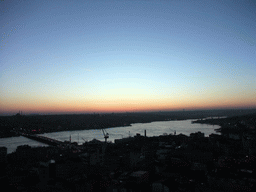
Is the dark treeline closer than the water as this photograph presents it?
No

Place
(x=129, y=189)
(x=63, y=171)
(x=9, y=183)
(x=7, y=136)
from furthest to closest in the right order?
(x=7, y=136), (x=63, y=171), (x=9, y=183), (x=129, y=189)

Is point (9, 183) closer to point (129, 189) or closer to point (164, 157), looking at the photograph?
point (129, 189)

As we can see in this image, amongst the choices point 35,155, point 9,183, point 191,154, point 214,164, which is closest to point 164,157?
point 191,154

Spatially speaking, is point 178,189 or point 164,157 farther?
point 164,157

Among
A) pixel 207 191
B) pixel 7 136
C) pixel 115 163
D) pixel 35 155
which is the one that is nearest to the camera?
pixel 207 191

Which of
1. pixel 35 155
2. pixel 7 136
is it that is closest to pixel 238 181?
pixel 35 155

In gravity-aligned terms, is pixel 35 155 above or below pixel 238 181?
below

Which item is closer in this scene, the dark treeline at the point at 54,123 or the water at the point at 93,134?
the water at the point at 93,134

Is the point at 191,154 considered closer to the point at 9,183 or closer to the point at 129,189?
the point at 129,189

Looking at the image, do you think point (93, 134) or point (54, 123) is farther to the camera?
point (54, 123)
